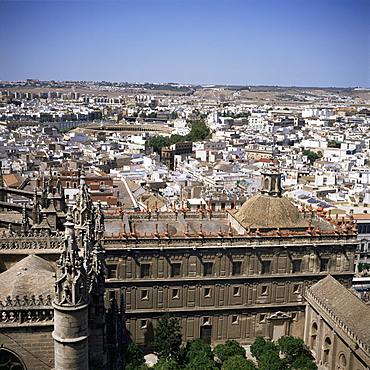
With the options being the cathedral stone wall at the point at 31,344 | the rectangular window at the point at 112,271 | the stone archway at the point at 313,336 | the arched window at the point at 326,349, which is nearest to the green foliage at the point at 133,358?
the rectangular window at the point at 112,271

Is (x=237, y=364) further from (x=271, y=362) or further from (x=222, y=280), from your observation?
(x=222, y=280)

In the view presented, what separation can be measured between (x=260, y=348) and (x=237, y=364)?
4.76 m

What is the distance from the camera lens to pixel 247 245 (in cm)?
3825

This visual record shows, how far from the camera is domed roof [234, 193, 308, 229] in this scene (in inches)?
1570

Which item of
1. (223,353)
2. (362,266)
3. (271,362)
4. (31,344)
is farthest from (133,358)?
(362,266)

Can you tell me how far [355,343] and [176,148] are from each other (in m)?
103

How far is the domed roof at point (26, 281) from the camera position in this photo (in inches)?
709

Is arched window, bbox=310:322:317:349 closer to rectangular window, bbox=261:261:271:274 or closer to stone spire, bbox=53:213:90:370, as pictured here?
rectangular window, bbox=261:261:271:274

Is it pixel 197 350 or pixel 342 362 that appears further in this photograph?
pixel 197 350

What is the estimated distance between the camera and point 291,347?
37.1m

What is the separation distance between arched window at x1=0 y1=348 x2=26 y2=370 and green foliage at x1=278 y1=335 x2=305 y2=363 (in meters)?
24.4

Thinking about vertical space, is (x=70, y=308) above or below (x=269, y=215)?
above

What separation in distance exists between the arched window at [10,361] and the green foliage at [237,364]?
57.7ft

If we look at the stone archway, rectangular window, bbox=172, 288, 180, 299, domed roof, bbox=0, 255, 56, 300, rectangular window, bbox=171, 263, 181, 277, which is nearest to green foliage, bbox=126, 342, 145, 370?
rectangular window, bbox=172, 288, 180, 299
